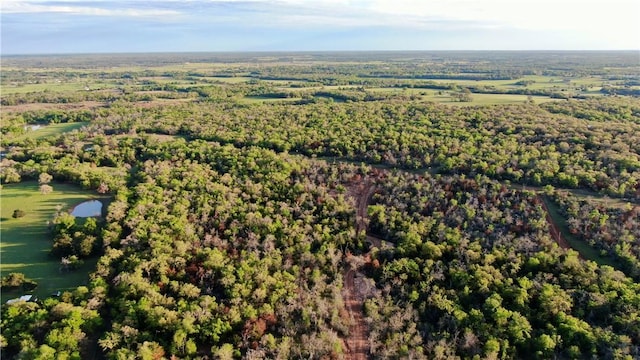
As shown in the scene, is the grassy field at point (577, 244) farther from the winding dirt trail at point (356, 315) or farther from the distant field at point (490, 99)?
the distant field at point (490, 99)

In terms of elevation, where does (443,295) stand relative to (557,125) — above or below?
below

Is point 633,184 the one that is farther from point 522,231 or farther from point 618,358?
point 618,358

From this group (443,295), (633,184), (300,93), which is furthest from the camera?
(300,93)

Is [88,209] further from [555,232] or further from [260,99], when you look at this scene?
[260,99]

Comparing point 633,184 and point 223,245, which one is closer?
point 223,245

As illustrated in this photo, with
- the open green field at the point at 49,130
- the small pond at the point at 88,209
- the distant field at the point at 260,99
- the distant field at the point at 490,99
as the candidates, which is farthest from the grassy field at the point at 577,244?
the open green field at the point at 49,130

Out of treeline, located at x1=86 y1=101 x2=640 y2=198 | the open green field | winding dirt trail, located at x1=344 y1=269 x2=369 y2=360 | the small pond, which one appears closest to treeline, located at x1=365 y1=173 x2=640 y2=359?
winding dirt trail, located at x1=344 y1=269 x2=369 y2=360

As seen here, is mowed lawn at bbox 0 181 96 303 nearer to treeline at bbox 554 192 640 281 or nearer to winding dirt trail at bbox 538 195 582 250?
winding dirt trail at bbox 538 195 582 250

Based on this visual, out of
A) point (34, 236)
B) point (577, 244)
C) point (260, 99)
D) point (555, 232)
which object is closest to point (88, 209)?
point (34, 236)

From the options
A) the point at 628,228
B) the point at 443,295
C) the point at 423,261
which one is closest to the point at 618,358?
the point at 443,295
